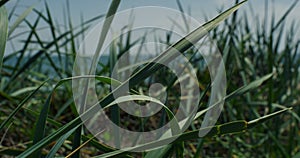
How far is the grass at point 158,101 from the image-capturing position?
0.98 feet

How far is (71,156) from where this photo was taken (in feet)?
1.13

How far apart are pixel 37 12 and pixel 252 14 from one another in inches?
28.6

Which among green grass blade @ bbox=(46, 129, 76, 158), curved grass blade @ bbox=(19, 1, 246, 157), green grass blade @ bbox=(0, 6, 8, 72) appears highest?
green grass blade @ bbox=(0, 6, 8, 72)

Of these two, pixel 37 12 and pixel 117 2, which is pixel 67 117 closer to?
pixel 37 12

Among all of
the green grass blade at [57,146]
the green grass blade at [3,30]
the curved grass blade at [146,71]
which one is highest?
the green grass blade at [3,30]

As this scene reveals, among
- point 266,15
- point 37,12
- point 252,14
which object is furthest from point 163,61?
point 252,14

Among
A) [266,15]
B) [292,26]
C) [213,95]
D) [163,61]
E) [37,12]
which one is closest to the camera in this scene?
[163,61]

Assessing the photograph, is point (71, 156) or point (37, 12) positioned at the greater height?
point (37, 12)

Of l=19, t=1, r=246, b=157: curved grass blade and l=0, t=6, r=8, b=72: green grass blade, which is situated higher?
l=0, t=6, r=8, b=72: green grass blade

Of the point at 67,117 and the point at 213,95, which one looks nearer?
the point at 213,95

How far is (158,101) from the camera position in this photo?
Result: 30cm

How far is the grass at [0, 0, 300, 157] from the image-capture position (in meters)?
→ 0.30

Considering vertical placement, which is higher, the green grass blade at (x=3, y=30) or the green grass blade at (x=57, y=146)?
the green grass blade at (x=3, y=30)

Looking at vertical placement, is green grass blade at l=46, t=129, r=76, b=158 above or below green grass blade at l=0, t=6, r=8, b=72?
below
